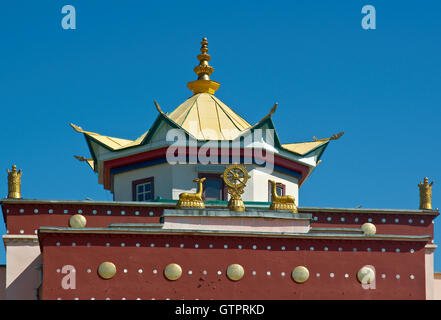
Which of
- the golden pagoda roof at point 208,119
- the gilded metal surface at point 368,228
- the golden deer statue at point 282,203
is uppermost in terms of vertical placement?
the golden pagoda roof at point 208,119

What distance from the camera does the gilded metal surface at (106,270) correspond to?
42609 millimetres

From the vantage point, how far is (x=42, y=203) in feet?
155

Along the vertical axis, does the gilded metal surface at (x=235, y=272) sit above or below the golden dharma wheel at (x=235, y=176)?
below

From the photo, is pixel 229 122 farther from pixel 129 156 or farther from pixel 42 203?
pixel 42 203

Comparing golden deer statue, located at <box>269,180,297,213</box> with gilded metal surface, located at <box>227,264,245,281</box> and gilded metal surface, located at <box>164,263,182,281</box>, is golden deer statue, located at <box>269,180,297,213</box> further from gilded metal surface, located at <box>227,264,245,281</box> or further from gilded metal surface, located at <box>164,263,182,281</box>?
gilded metal surface, located at <box>164,263,182,281</box>

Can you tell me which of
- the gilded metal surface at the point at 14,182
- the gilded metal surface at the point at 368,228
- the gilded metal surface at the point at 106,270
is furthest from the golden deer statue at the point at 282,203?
the gilded metal surface at the point at 14,182

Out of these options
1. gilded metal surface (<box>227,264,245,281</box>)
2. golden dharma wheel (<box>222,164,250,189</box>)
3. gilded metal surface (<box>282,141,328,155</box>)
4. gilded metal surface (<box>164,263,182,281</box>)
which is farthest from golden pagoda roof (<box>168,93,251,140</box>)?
gilded metal surface (<box>164,263,182,281</box>)

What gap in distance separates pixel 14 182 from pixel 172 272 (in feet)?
24.7

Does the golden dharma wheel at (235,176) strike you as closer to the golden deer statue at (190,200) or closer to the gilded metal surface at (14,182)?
the golden deer statue at (190,200)

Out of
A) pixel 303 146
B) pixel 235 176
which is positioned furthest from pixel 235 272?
pixel 303 146

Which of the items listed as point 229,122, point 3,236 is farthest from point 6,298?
point 229,122

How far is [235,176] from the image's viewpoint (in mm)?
45594

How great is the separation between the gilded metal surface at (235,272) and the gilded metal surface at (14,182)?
27.6ft

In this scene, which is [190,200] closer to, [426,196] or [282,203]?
[282,203]
